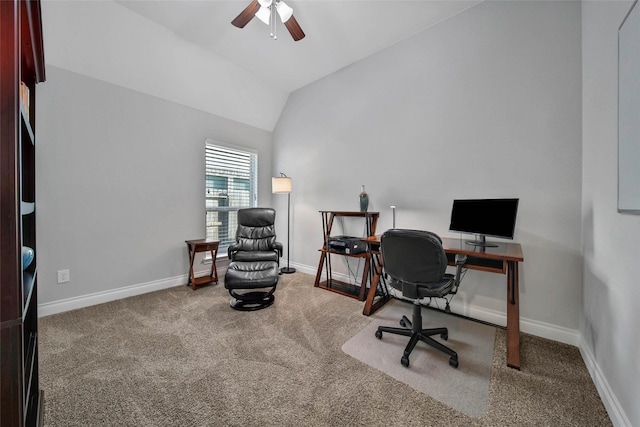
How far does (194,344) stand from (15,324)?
148 centimetres

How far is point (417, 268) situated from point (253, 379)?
51.8 inches

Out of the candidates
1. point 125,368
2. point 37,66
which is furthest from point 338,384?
point 37,66

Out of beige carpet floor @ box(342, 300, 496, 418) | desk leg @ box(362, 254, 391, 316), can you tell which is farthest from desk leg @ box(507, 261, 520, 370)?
desk leg @ box(362, 254, 391, 316)

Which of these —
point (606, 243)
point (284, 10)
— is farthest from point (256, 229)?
point (606, 243)

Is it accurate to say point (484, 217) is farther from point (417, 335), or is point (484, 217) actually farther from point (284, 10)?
point (284, 10)

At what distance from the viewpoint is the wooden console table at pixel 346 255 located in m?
2.80

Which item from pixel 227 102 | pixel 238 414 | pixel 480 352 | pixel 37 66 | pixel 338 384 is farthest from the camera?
pixel 227 102

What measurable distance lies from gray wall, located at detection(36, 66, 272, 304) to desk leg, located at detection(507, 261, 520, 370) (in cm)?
362

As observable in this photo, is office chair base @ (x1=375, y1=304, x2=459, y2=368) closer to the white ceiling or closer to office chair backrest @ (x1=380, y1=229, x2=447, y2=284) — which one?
office chair backrest @ (x1=380, y1=229, x2=447, y2=284)

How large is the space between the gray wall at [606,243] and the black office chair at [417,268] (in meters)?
0.75

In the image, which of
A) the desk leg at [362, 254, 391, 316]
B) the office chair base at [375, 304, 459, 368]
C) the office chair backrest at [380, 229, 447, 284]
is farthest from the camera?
the desk leg at [362, 254, 391, 316]

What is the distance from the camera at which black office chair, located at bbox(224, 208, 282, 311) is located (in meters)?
2.49

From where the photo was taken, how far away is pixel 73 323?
2.22 metres

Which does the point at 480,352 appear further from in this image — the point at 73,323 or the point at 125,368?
the point at 73,323
